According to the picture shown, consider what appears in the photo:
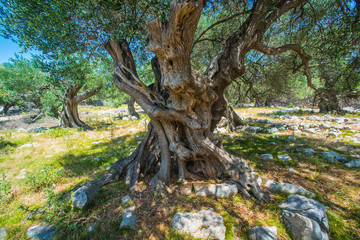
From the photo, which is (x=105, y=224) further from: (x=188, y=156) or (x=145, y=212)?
(x=188, y=156)

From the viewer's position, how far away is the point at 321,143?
21.6ft

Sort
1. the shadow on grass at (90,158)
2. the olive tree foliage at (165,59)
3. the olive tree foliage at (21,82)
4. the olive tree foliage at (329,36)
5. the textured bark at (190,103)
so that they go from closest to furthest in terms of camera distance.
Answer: the olive tree foliage at (165,59), the textured bark at (190,103), the olive tree foliage at (329,36), the shadow on grass at (90,158), the olive tree foliage at (21,82)

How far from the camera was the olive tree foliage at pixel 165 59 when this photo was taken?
117 inches

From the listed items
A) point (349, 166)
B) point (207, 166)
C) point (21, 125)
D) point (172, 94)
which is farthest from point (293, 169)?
point (21, 125)

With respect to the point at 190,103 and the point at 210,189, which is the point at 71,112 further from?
the point at 210,189

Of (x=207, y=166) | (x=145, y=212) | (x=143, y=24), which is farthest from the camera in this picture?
(x=207, y=166)

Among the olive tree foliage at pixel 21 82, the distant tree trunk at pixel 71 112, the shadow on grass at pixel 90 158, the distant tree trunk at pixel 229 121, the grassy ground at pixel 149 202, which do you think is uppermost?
the olive tree foliage at pixel 21 82

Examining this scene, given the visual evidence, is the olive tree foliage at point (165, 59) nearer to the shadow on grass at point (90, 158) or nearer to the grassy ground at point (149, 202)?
the grassy ground at point (149, 202)

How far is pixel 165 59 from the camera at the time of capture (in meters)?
2.95

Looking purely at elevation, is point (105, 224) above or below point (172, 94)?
below

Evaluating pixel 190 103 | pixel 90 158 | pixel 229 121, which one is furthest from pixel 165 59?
pixel 229 121

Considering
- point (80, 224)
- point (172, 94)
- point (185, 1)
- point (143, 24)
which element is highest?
point (143, 24)

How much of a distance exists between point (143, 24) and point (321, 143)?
8.69 m

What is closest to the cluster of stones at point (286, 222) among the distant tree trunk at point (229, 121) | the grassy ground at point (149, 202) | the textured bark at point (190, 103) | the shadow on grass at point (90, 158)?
the grassy ground at point (149, 202)
